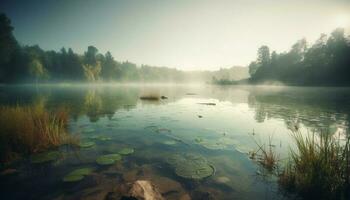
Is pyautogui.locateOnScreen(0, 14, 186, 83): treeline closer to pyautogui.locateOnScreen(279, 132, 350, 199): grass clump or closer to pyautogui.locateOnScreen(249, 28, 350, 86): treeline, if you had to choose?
pyautogui.locateOnScreen(279, 132, 350, 199): grass clump

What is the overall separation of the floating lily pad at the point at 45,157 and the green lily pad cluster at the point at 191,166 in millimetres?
4559

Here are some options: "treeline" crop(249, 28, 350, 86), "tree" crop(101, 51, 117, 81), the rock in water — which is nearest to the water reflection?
the rock in water

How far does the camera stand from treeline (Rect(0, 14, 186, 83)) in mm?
50100

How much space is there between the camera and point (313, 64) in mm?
67250

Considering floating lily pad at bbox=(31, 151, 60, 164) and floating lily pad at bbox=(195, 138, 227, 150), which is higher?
floating lily pad at bbox=(31, 151, 60, 164)

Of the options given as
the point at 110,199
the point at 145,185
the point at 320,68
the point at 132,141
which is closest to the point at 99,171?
the point at 110,199

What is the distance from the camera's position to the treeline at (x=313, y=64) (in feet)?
200

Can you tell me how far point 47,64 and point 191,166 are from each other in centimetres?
10678

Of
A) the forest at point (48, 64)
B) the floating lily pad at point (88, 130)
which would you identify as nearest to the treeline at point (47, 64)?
the forest at point (48, 64)

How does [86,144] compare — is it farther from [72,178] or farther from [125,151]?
[72,178]

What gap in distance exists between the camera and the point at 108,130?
10242 mm

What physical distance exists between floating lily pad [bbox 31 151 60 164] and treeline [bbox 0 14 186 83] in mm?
61673

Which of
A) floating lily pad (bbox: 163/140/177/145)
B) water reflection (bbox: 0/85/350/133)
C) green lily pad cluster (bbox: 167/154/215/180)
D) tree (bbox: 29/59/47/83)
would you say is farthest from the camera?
tree (bbox: 29/59/47/83)

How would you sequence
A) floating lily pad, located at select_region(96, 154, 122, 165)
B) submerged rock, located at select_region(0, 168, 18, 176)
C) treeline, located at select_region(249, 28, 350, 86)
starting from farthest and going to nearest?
treeline, located at select_region(249, 28, 350, 86) → floating lily pad, located at select_region(96, 154, 122, 165) → submerged rock, located at select_region(0, 168, 18, 176)
